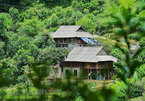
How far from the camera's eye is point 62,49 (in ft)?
72.4

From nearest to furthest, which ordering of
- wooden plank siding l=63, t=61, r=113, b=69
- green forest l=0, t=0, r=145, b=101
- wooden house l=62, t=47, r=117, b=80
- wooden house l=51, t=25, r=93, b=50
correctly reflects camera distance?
green forest l=0, t=0, r=145, b=101 < wooden house l=62, t=47, r=117, b=80 < wooden plank siding l=63, t=61, r=113, b=69 < wooden house l=51, t=25, r=93, b=50

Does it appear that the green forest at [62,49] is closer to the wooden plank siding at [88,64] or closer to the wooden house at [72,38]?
the wooden plank siding at [88,64]

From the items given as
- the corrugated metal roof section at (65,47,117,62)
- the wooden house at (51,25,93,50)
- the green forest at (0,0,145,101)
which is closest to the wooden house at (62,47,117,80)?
the corrugated metal roof section at (65,47,117,62)

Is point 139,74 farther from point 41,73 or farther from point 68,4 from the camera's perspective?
point 68,4

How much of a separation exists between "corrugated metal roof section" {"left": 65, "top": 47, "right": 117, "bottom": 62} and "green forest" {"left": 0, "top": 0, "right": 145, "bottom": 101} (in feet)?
1.91

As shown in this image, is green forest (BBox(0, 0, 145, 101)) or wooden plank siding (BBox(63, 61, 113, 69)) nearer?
green forest (BBox(0, 0, 145, 101))

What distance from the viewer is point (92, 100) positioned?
1.51 metres

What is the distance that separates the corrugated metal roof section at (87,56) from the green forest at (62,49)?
582 mm

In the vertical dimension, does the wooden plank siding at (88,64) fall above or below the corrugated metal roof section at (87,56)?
below

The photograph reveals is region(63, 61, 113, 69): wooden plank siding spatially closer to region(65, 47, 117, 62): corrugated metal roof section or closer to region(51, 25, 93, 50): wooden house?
region(65, 47, 117, 62): corrugated metal roof section

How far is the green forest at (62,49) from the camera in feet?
5.89

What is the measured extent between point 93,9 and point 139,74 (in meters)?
23.0

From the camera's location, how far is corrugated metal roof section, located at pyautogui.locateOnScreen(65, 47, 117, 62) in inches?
843

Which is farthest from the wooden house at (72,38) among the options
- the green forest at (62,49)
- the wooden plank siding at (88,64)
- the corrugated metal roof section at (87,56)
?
the wooden plank siding at (88,64)
